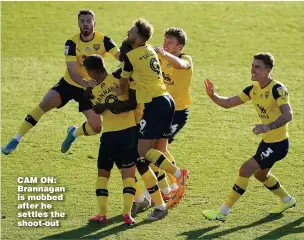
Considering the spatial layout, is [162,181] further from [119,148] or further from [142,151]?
[119,148]

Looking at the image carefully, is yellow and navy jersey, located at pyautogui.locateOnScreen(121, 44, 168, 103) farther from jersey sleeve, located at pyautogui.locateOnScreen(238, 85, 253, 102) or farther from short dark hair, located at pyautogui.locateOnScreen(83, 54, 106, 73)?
jersey sleeve, located at pyautogui.locateOnScreen(238, 85, 253, 102)

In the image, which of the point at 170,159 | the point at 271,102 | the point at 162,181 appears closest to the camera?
the point at 271,102

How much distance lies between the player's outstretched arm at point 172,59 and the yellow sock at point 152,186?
1.43 m

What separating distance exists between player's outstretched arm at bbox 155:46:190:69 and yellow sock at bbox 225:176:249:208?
1657 mm

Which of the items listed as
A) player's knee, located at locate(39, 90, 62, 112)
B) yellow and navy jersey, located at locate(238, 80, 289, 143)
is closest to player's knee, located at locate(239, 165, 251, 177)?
yellow and navy jersey, located at locate(238, 80, 289, 143)

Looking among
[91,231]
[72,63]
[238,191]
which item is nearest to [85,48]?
[72,63]

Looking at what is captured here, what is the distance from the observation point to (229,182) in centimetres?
1257

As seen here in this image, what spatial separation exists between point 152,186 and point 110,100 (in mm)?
1293

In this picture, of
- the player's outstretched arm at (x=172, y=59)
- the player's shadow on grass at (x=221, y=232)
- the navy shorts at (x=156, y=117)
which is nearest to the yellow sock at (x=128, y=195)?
the navy shorts at (x=156, y=117)

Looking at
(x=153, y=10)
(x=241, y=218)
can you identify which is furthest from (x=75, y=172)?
(x=153, y=10)

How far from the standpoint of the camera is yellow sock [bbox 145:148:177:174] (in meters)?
11.0

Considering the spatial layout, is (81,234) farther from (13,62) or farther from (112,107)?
(13,62)

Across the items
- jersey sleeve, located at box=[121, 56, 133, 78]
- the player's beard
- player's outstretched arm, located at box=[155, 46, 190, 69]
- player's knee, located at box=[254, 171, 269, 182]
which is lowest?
player's knee, located at box=[254, 171, 269, 182]

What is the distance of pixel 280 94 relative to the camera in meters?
10.7
